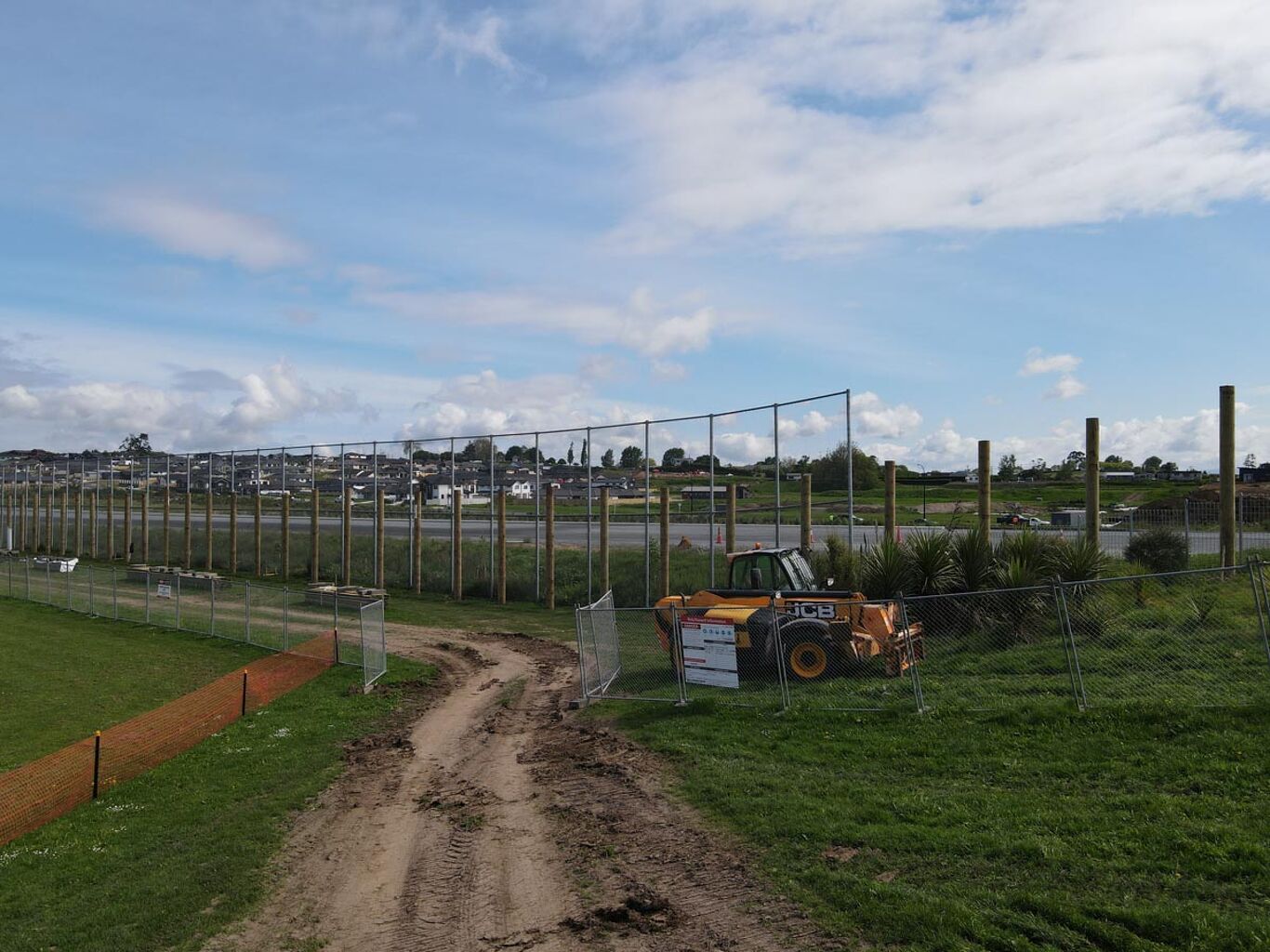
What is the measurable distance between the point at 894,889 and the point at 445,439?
30557mm

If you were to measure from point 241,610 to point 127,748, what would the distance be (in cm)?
1265

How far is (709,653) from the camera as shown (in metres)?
14.5

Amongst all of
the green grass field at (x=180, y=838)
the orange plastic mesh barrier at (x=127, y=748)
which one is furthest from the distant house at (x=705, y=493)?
the orange plastic mesh barrier at (x=127, y=748)

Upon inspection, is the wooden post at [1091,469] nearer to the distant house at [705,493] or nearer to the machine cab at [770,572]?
the machine cab at [770,572]

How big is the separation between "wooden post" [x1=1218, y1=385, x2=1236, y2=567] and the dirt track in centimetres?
1140

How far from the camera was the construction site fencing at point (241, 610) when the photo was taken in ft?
67.8

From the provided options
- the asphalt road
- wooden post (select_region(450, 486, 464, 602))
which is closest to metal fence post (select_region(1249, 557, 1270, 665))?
the asphalt road

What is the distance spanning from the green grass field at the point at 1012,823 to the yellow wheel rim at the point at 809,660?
226cm

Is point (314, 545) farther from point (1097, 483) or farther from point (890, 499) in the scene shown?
point (1097, 483)

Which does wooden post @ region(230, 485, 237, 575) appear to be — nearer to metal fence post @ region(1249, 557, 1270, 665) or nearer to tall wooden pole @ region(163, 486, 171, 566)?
tall wooden pole @ region(163, 486, 171, 566)

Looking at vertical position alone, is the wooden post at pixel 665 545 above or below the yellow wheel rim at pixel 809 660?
above

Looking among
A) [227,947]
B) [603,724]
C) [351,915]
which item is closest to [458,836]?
[351,915]

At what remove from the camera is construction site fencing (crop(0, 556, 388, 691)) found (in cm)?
2067

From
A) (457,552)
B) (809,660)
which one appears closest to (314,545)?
(457,552)
